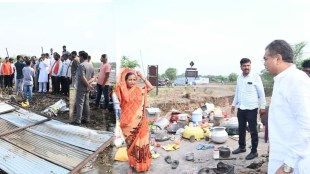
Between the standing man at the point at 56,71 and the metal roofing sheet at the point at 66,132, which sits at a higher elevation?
the standing man at the point at 56,71

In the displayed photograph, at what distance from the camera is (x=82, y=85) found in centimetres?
701

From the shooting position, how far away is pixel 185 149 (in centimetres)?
588

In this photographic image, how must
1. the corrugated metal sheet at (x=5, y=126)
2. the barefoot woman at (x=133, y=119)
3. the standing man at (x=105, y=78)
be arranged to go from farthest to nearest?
1. the standing man at (x=105, y=78)
2. the corrugated metal sheet at (x=5, y=126)
3. the barefoot woman at (x=133, y=119)

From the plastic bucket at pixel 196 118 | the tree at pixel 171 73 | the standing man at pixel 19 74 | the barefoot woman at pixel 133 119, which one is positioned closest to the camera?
the barefoot woman at pixel 133 119

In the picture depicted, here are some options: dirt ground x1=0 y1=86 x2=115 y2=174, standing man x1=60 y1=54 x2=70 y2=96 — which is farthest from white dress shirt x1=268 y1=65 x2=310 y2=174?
standing man x1=60 y1=54 x2=70 y2=96

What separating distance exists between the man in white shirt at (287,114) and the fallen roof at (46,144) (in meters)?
3.24

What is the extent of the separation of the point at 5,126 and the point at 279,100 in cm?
626

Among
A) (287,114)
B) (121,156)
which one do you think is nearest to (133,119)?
(121,156)

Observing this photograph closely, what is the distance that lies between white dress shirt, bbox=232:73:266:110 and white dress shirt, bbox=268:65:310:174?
9.58ft

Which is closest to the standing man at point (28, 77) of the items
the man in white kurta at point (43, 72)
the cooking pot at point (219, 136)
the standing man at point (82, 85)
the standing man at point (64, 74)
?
the standing man at point (64, 74)

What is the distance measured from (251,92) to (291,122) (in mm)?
3107

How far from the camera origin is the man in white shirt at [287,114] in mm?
2000

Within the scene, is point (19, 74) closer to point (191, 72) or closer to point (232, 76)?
point (191, 72)

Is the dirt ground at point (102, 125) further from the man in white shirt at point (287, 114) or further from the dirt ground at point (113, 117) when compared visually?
the man in white shirt at point (287, 114)
